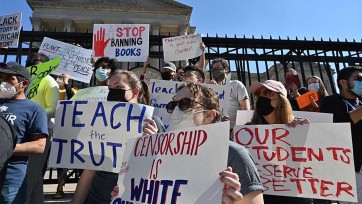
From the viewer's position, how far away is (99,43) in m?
6.32

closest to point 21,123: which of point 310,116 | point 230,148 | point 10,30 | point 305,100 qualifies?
point 230,148

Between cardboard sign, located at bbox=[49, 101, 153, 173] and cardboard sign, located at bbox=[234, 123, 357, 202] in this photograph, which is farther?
cardboard sign, located at bbox=[49, 101, 153, 173]

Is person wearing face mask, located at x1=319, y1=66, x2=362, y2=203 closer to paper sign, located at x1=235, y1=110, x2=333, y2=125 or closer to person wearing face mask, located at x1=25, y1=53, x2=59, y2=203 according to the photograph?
paper sign, located at x1=235, y1=110, x2=333, y2=125

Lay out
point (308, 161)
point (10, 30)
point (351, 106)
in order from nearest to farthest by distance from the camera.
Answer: point (308, 161), point (351, 106), point (10, 30)

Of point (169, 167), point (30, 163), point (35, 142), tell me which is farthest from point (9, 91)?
point (169, 167)

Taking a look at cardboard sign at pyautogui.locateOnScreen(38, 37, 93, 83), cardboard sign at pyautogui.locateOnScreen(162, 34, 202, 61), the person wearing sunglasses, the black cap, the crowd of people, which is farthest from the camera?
cardboard sign at pyautogui.locateOnScreen(162, 34, 202, 61)

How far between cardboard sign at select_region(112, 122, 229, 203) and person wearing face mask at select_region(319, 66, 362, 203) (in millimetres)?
2154

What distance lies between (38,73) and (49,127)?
83 centimetres

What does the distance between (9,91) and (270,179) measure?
7.74ft

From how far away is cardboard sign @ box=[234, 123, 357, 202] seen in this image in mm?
2529

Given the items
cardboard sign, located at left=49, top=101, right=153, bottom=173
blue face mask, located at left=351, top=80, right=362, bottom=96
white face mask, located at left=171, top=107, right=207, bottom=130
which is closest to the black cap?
cardboard sign, located at left=49, top=101, right=153, bottom=173

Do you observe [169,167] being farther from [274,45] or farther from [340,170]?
[274,45]

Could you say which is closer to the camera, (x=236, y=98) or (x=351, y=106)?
(x=351, y=106)

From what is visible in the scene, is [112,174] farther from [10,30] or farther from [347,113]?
[10,30]
